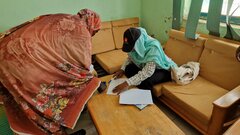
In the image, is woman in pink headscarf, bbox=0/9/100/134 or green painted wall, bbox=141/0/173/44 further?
green painted wall, bbox=141/0/173/44

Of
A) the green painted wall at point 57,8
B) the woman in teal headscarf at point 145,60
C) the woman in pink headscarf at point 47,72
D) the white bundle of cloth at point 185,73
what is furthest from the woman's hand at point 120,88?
the green painted wall at point 57,8

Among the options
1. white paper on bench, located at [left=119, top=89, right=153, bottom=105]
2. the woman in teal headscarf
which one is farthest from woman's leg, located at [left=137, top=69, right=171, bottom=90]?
white paper on bench, located at [left=119, top=89, right=153, bottom=105]

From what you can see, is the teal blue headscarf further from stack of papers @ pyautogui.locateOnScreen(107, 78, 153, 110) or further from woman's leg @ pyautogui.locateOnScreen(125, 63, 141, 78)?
stack of papers @ pyautogui.locateOnScreen(107, 78, 153, 110)

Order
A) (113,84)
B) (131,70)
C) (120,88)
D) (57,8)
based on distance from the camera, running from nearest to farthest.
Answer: (120,88) → (113,84) → (131,70) → (57,8)

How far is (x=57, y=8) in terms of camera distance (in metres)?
2.54

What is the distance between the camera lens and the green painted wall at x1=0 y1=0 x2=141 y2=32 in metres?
2.27

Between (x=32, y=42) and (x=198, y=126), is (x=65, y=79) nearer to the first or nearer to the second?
(x=32, y=42)

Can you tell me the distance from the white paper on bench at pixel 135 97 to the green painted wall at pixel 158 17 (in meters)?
1.49

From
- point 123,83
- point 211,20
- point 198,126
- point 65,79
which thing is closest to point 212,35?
point 211,20

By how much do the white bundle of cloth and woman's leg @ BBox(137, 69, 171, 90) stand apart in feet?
0.23

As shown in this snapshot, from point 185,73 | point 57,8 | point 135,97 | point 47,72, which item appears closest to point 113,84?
point 135,97

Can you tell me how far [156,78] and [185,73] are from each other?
12.1 inches

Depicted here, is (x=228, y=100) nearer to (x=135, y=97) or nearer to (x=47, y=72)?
(x=135, y=97)

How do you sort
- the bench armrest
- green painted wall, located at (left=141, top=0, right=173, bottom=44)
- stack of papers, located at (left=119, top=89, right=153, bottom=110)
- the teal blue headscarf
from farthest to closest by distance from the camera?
green painted wall, located at (left=141, top=0, right=173, bottom=44), the teal blue headscarf, stack of papers, located at (left=119, top=89, right=153, bottom=110), the bench armrest
